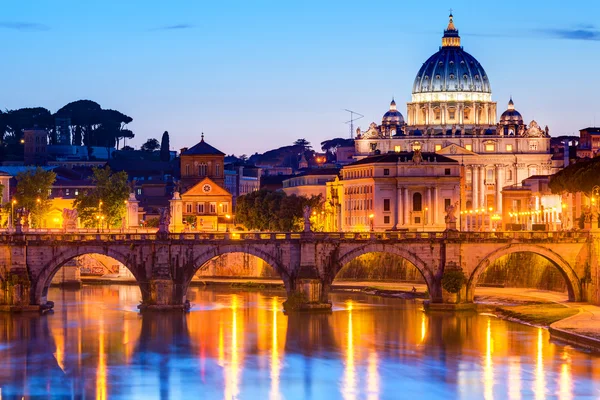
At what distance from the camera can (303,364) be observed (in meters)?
77.8

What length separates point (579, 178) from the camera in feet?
375

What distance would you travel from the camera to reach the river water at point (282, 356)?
70375mm

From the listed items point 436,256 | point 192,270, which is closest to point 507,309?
point 436,256

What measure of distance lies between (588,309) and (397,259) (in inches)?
1243

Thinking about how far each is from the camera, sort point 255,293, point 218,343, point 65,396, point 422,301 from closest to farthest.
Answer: point 65,396 → point 218,343 → point 422,301 → point 255,293

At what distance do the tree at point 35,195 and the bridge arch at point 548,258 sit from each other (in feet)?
189

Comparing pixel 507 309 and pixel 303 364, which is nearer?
pixel 303 364

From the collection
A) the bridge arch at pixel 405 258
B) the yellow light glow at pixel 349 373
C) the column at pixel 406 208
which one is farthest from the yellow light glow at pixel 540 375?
the column at pixel 406 208

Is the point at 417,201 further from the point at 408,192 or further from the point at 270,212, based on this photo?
the point at 270,212

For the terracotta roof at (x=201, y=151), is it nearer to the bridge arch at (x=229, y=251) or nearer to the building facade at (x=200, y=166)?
the building facade at (x=200, y=166)

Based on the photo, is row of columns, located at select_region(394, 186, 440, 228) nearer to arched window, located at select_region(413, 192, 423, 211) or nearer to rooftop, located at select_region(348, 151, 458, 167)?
arched window, located at select_region(413, 192, 423, 211)

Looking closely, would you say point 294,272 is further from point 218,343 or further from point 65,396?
point 65,396

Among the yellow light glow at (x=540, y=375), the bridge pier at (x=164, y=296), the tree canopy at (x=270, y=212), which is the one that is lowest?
the yellow light glow at (x=540, y=375)

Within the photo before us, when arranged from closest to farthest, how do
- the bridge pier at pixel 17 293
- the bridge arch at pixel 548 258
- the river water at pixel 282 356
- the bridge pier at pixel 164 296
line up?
the river water at pixel 282 356, the bridge pier at pixel 17 293, the bridge pier at pixel 164 296, the bridge arch at pixel 548 258
